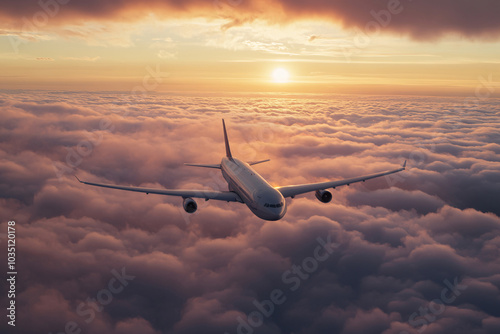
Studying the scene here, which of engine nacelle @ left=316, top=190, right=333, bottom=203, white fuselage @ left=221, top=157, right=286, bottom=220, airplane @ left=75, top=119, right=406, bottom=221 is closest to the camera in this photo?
white fuselage @ left=221, top=157, right=286, bottom=220

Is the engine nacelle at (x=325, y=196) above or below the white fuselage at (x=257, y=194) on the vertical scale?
below

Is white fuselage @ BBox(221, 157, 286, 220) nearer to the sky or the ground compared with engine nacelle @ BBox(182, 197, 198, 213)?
nearer to the sky

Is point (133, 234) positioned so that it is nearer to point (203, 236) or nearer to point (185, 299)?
point (203, 236)

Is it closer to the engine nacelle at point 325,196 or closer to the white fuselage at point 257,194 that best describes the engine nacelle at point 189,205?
the white fuselage at point 257,194

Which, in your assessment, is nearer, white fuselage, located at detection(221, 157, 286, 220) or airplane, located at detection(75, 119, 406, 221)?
white fuselage, located at detection(221, 157, 286, 220)

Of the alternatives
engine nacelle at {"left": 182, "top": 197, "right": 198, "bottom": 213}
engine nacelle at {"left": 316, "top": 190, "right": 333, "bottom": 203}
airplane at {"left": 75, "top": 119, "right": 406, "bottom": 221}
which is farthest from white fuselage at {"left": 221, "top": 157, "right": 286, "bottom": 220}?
engine nacelle at {"left": 316, "top": 190, "right": 333, "bottom": 203}

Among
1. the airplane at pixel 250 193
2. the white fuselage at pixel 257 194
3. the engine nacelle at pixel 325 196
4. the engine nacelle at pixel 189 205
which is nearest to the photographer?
the white fuselage at pixel 257 194

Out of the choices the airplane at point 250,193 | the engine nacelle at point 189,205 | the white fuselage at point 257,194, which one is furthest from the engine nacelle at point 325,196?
the engine nacelle at point 189,205

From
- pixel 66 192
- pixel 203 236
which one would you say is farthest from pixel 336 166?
pixel 66 192

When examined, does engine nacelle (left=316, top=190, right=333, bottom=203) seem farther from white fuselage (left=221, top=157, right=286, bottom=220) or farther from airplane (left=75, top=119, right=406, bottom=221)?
white fuselage (left=221, top=157, right=286, bottom=220)
